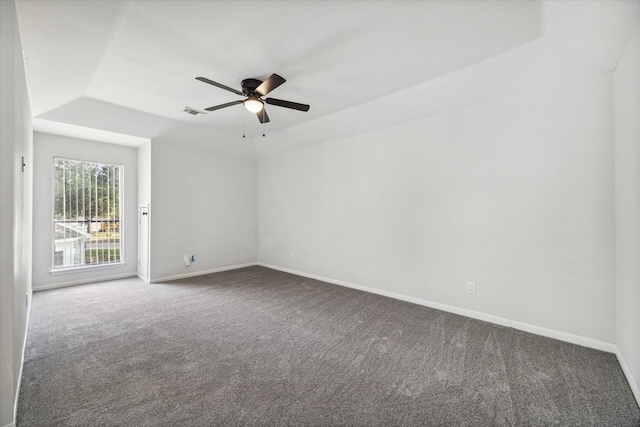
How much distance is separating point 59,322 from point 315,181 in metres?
4.02

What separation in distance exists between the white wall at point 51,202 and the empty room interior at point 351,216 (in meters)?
0.04

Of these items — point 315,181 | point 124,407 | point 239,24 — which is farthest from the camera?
point 315,181

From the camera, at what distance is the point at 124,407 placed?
1.80 m

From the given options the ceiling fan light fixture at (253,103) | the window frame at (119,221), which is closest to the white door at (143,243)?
the window frame at (119,221)

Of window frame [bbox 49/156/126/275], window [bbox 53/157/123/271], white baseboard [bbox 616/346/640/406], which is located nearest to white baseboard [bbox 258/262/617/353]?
white baseboard [bbox 616/346/640/406]

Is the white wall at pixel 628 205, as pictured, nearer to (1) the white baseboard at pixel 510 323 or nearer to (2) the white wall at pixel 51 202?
(1) the white baseboard at pixel 510 323

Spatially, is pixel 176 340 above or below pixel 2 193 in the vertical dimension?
below

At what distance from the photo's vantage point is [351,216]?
4.60 metres

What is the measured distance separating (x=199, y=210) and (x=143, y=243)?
3.76ft

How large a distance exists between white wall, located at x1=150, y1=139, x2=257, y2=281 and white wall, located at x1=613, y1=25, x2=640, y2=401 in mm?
5743

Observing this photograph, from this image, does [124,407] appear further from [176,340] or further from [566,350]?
[566,350]

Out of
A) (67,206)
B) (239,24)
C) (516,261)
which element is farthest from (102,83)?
A: (516,261)

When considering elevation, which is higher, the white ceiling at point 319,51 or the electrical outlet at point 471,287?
the white ceiling at point 319,51

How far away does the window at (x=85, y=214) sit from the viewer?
4.59 metres
